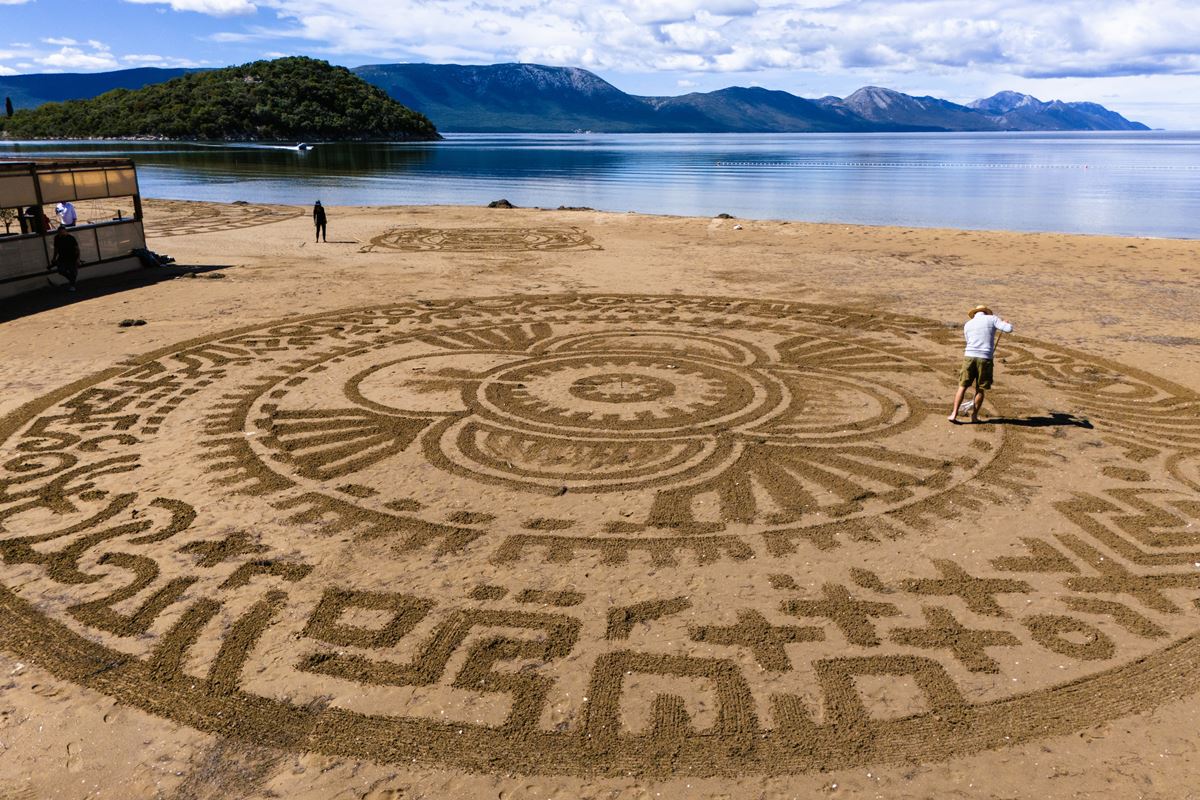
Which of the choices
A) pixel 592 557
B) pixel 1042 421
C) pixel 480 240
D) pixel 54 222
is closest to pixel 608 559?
pixel 592 557

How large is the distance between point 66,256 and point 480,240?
17.0 metres

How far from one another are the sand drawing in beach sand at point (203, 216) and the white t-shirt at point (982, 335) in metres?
36.6

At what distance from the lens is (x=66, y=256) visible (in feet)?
81.6

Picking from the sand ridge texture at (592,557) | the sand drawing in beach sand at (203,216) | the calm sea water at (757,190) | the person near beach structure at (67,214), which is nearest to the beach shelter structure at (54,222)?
the person near beach structure at (67,214)

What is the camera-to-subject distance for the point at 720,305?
23.5 metres

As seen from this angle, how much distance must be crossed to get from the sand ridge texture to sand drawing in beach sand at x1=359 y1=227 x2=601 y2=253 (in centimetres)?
1632

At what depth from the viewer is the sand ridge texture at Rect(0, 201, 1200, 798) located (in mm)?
6762

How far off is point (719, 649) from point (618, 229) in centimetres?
3630

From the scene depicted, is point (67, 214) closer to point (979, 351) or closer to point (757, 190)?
point (979, 351)

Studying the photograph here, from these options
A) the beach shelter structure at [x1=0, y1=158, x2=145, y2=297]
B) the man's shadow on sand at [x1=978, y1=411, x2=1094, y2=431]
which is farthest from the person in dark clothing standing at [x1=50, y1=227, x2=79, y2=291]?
the man's shadow on sand at [x1=978, y1=411, x2=1094, y2=431]

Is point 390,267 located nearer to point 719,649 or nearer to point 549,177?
point 719,649

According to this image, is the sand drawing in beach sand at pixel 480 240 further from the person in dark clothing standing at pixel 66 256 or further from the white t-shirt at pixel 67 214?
the person in dark clothing standing at pixel 66 256

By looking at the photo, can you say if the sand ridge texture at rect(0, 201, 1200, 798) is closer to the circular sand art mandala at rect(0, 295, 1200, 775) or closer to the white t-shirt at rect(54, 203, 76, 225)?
the circular sand art mandala at rect(0, 295, 1200, 775)

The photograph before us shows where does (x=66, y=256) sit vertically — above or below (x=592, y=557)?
above
